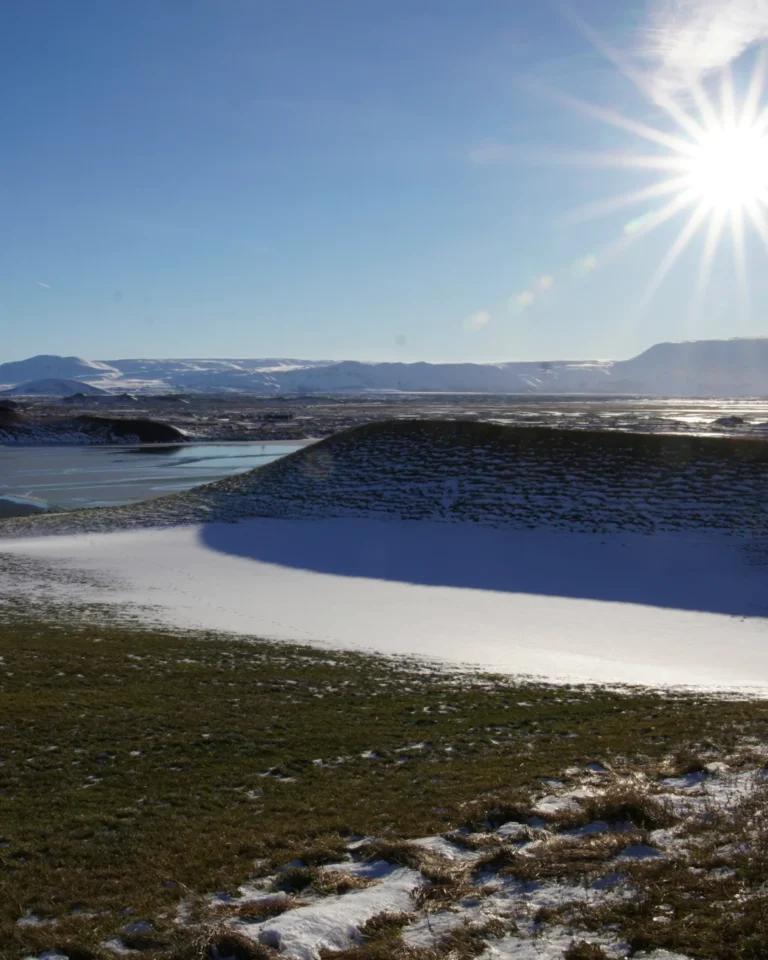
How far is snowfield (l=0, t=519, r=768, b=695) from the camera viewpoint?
70.4 ft

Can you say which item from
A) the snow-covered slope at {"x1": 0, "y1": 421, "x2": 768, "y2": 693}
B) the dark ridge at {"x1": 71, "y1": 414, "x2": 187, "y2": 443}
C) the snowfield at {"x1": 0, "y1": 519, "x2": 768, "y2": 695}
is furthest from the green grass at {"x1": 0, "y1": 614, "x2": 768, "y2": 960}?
the dark ridge at {"x1": 71, "y1": 414, "x2": 187, "y2": 443}

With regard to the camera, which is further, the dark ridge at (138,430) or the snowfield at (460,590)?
the dark ridge at (138,430)

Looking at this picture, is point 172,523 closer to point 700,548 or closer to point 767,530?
point 700,548

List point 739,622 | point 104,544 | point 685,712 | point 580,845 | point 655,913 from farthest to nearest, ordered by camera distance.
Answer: point 104,544 → point 739,622 → point 685,712 → point 580,845 → point 655,913

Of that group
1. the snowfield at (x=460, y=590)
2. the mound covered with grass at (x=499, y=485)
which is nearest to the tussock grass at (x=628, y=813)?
the snowfield at (x=460, y=590)

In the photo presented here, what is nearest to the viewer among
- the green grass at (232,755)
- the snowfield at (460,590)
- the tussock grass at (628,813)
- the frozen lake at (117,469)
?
the green grass at (232,755)

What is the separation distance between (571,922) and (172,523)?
127 feet

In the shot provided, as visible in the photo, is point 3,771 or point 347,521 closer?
point 3,771

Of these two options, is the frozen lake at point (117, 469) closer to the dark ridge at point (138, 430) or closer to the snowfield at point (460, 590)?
the dark ridge at point (138, 430)

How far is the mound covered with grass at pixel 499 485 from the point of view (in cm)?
3747

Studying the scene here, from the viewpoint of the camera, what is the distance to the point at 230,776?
35.7ft

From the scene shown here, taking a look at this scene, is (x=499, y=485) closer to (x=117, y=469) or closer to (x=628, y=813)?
(x=628, y=813)

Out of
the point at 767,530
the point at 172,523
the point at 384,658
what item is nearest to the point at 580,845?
the point at 384,658

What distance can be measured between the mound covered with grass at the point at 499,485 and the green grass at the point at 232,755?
22.1m
